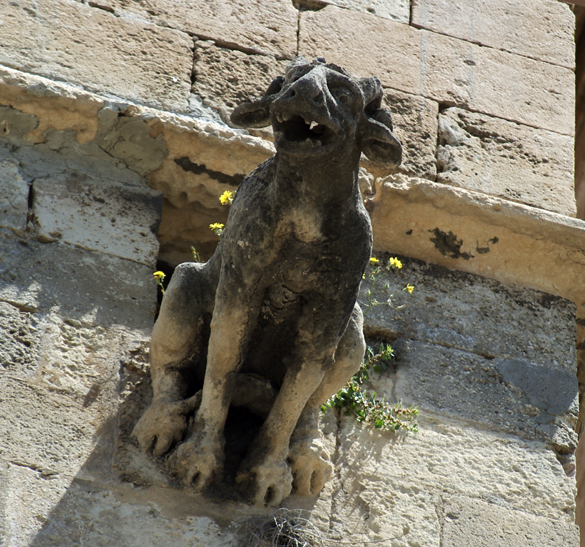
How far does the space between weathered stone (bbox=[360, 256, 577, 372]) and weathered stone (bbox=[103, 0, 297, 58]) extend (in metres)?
1.37

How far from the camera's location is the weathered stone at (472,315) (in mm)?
3996

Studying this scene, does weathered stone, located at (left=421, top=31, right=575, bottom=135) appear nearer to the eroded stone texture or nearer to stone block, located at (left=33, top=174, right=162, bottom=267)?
the eroded stone texture

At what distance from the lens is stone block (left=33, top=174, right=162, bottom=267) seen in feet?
12.1

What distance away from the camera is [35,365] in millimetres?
3193

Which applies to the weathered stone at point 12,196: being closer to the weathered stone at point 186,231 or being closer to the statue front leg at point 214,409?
the weathered stone at point 186,231

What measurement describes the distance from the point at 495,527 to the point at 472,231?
147 cm

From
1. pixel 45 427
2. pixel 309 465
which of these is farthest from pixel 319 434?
pixel 45 427

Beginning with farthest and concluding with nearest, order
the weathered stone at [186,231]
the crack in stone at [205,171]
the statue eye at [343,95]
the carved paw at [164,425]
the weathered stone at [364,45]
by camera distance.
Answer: the weathered stone at [364,45], the weathered stone at [186,231], the crack in stone at [205,171], the carved paw at [164,425], the statue eye at [343,95]

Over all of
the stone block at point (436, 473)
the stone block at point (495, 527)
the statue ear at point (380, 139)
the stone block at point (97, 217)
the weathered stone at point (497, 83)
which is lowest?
the stone block at point (495, 527)

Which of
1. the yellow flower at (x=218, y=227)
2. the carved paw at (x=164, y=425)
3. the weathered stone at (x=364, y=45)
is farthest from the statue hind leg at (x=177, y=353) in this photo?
the weathered stone at (x=364, y=45)

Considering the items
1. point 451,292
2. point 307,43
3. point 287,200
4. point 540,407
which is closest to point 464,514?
point 540,407

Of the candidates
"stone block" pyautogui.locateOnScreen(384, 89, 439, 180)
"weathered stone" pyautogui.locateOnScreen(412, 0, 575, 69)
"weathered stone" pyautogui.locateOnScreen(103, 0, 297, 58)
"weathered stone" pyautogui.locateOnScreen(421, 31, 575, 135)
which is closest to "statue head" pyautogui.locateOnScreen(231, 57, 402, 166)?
"stone block" pyautogui.locateOnScreen(384, 89, 439, 180)

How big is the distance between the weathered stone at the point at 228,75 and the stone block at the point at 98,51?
6 cm

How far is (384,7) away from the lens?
5086mm
